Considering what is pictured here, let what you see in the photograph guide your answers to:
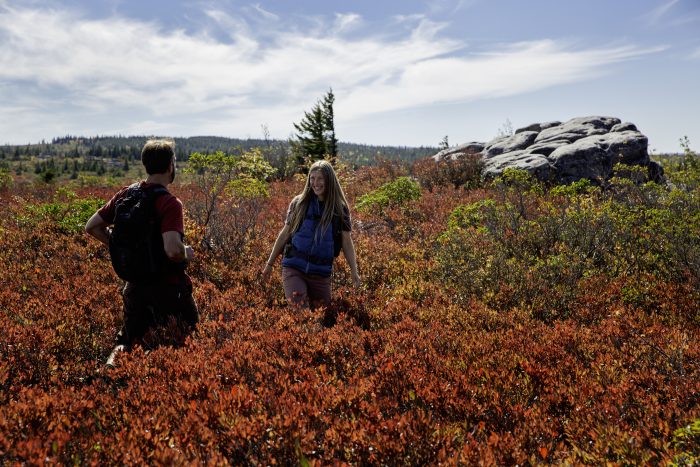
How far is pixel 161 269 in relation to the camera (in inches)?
143

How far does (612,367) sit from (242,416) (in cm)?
289

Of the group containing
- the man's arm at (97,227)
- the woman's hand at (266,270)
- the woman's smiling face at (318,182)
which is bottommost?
the woman's hand at (266,270)

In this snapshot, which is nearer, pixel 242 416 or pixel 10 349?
pixel 242 416

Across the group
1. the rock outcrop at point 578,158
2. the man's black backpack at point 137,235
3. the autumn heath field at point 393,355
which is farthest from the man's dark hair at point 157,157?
the rock outcrop at point 578,158

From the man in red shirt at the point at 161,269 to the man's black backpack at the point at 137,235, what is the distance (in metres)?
0.05

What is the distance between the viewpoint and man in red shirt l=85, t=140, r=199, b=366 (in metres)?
3.51

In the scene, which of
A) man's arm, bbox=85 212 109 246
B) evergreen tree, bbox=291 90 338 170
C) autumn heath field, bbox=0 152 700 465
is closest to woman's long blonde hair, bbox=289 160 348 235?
autumn heath field, bbox=0 152 700 465

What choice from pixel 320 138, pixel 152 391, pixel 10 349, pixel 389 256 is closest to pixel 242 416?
pixel 152 391

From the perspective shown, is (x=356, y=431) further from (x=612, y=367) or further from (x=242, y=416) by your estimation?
(x=612, y=367)

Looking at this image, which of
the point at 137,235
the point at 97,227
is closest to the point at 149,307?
the point at 137,235

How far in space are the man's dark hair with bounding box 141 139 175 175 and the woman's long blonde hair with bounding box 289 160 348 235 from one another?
1.92 metres

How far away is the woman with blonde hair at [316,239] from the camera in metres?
5.11

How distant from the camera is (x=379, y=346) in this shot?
3.83m

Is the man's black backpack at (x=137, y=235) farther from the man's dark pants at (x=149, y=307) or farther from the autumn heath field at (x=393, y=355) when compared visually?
the autumn heath field at (x=393, y=355)
